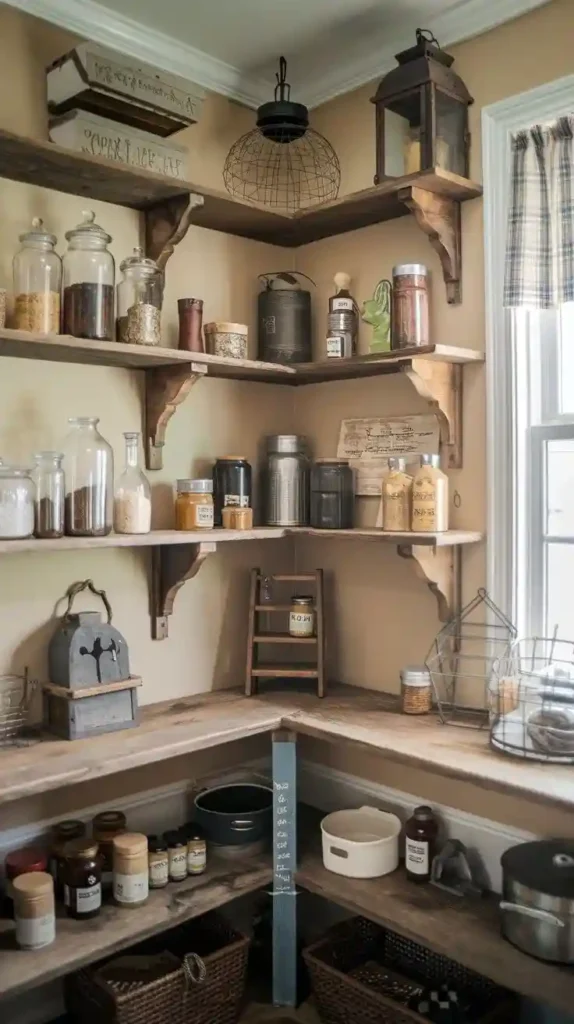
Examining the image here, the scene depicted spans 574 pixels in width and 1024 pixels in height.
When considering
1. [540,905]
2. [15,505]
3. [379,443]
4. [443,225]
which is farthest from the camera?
[379,443]

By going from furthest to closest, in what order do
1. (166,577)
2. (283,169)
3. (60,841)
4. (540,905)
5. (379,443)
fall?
(283,169) < (379,443) < (166,577) < (60,841) < (540,905)

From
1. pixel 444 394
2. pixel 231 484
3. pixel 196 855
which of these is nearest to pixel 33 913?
pixel 196 855

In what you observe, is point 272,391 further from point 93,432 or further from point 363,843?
point 363,843

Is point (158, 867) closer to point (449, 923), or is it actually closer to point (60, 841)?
point (60, 841)

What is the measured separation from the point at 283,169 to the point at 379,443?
3.00ft

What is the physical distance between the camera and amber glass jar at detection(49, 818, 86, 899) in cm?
202

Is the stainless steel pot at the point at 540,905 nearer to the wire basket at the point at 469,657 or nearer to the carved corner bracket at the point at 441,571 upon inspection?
the wire basket at the point at 469,657

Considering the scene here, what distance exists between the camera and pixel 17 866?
6.39 feet

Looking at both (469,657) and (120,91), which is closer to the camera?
(120,91)

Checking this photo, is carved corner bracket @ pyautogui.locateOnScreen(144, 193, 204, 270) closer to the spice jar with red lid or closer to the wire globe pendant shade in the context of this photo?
the wire globe pendant shade

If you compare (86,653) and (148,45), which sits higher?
(148,45)

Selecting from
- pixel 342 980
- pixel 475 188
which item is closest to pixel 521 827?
pixel 342 980

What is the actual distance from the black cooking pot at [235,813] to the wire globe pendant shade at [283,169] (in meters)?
1.69

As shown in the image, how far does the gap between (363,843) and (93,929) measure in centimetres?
67
